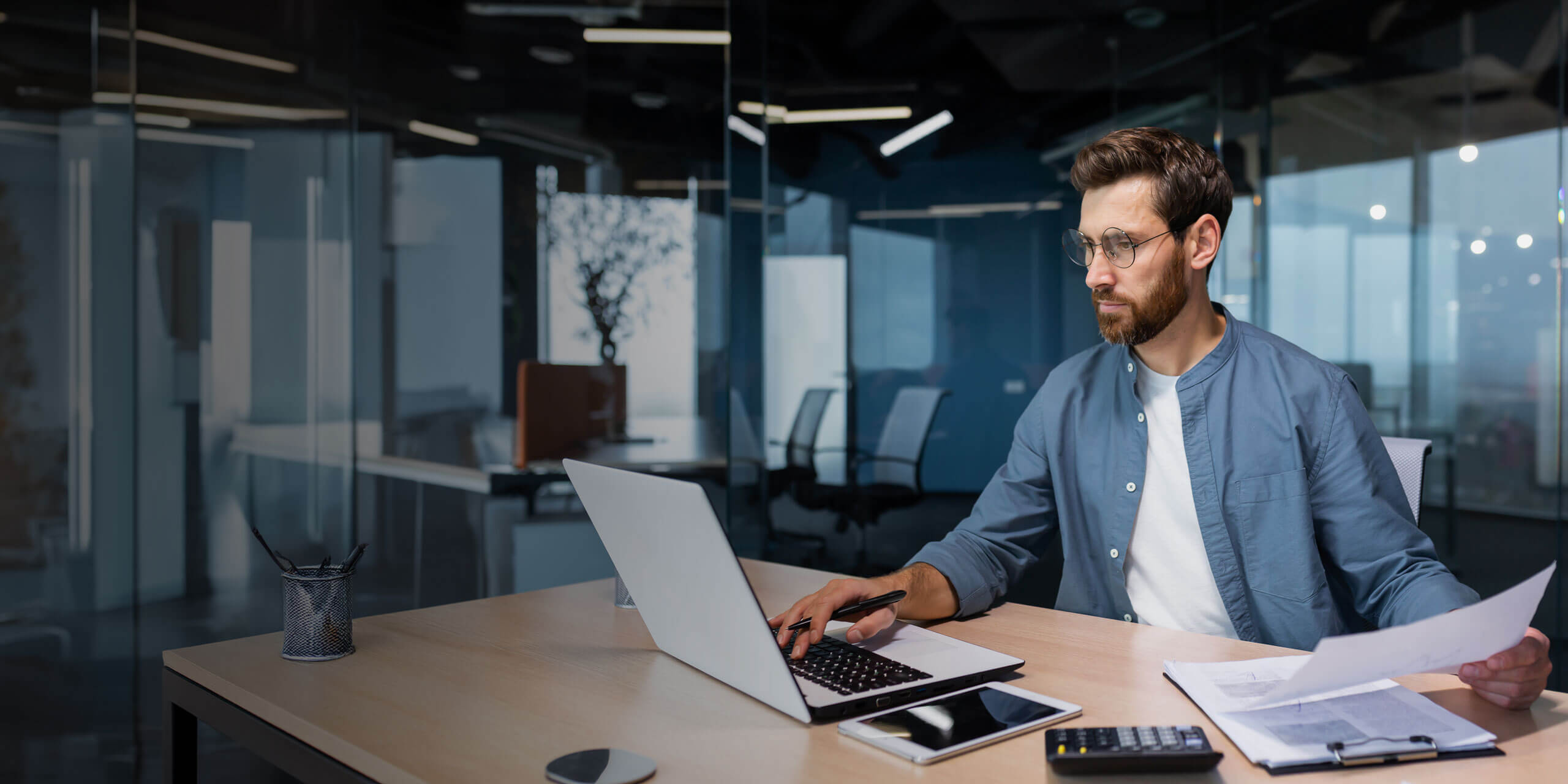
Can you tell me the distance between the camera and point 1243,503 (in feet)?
4.99

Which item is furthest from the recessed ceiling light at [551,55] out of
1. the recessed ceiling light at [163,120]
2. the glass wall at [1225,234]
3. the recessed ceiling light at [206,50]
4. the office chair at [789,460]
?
the office chair at [789,460]

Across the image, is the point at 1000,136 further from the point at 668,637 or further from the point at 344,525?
the point at 668,637

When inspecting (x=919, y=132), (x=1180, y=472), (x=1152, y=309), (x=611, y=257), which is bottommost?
(x=1180, y=472)

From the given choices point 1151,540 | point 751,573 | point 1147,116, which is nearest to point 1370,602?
point 1151,540

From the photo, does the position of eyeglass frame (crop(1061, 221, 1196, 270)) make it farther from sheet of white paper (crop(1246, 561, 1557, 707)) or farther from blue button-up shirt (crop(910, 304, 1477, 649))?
sheet of white paper (crop(1246, 561, 1557, 707))

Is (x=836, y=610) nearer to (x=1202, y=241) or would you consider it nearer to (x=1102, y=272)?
(x=1102, y=272)

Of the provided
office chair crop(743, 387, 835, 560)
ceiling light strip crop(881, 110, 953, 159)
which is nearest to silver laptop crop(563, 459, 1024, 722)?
office chair crop(743, 387, 835, 560)

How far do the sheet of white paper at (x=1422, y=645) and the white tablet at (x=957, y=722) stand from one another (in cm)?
22

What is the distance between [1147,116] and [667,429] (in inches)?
95.4

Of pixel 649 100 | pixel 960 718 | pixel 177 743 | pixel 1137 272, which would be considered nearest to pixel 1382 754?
pixel 960 718

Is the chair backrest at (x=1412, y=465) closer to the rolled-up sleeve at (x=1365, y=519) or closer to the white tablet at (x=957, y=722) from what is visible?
the rolled-up sleeve at (x=1365, y=519)

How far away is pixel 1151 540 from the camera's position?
1.60 m

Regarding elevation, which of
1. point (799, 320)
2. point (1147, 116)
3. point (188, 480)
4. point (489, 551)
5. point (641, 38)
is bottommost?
point (489, 551)

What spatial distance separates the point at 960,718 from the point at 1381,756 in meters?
0.38
